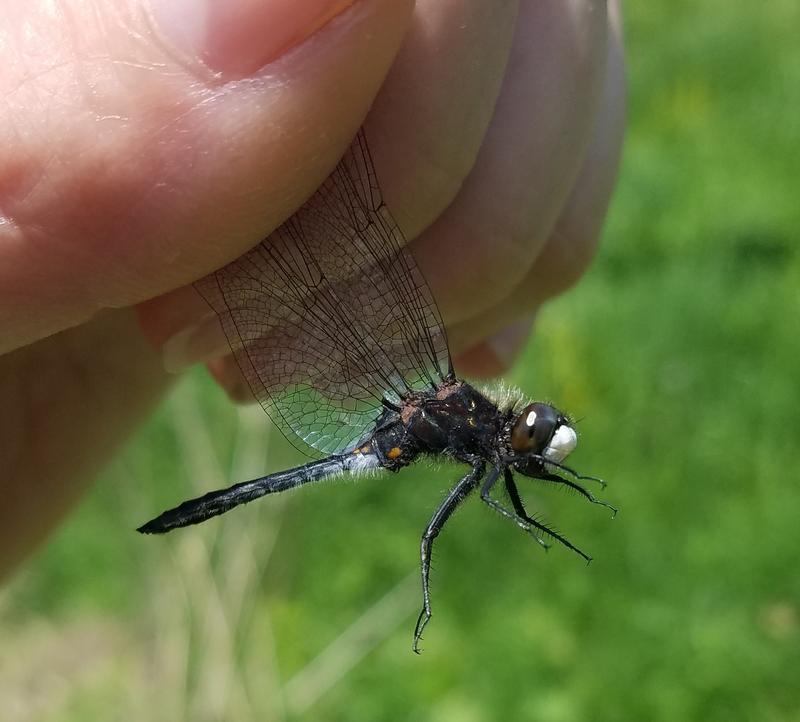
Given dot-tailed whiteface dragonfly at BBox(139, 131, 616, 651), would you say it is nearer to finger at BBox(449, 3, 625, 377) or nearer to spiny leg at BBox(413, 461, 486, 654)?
spiny leg at BBox(413, 461, 486, 654)

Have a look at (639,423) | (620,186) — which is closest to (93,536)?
(639,423)

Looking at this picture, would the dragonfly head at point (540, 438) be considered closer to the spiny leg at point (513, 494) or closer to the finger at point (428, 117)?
the spiny leg at point (513, 494)

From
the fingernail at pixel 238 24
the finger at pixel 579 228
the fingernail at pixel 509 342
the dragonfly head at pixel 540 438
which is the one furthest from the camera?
the fingernail at pixel 509 342

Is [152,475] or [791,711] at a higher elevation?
[152,475]

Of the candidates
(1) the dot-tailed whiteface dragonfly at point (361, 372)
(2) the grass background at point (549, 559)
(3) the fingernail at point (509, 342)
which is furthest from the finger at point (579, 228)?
(2) the grass background at point (549, 559)

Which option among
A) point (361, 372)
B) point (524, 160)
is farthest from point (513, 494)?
point (524, 160)

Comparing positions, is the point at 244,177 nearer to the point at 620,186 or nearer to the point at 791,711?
the point at 791,711
